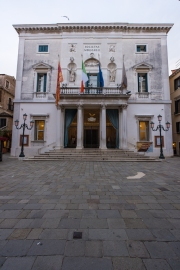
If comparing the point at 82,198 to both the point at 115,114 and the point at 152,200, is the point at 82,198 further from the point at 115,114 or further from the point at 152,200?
the point at 115,114

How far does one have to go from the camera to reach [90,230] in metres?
2.75

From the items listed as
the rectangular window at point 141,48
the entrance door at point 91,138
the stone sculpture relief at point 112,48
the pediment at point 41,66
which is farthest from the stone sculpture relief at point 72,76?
the rectangular window at point 141,48

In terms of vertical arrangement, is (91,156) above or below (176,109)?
below

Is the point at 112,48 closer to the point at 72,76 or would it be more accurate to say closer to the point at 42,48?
the point at 72,76

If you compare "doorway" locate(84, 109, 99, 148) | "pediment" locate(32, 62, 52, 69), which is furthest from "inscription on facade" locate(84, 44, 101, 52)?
"doorway" locate(84, 109, 99, 148)

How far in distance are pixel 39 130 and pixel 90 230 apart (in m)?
17.4

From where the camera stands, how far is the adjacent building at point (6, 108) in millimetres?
25495

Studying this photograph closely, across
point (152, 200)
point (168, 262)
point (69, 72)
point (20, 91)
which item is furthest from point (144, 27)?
point (168, 262)

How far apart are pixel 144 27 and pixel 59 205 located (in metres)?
23.5

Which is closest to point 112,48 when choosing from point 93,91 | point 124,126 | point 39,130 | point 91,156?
point 93,91

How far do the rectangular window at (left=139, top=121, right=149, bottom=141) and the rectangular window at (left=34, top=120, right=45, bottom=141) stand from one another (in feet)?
39.9

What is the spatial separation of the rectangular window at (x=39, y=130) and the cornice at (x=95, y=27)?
1234 centimetres

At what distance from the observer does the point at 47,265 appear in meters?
1.93

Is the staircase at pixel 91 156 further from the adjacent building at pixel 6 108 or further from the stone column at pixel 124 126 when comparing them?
Result: the adjacent building at pixel 6 108
